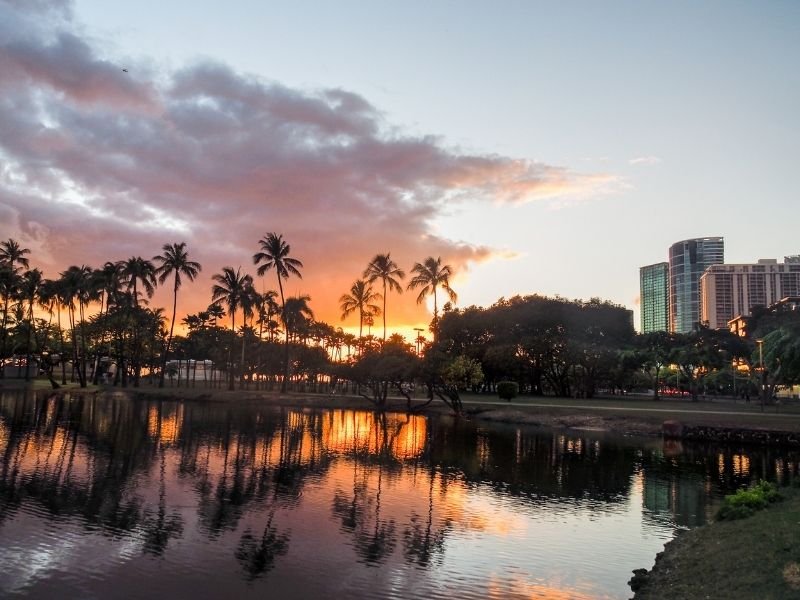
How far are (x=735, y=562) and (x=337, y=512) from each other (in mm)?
12364

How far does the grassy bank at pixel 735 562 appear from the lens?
38.6ft

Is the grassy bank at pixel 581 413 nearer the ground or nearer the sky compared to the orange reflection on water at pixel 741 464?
nearer the sky

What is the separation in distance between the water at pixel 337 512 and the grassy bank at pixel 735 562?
121 cm

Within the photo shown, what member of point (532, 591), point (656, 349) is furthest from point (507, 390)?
point (532, 591)

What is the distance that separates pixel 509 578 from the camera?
15258 millimetres

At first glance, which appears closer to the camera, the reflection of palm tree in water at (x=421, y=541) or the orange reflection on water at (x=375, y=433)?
the reflection of palm tree in water at (x=421, y=541)

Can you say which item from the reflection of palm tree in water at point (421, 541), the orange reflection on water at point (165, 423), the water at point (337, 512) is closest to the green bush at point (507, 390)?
the water at point (337, 512)

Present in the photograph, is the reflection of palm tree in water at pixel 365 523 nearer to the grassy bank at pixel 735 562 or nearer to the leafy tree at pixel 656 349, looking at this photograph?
the grassy bank at pixel 735 562

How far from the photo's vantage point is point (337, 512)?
69.3 ft

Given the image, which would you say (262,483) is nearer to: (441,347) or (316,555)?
(316,555)

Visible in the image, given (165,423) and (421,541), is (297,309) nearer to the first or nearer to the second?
(165,423)

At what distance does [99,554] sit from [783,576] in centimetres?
1568

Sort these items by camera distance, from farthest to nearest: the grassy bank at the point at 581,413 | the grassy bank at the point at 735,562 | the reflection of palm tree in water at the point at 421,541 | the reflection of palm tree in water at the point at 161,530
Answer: the grassy bank at the point at 581,413 → the reflection of palm tree in water at the point at 421,541 → the reflection of palm tree in water at the point at 161,530 → the grassy bank at the point at 735,562

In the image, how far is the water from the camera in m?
14.6
